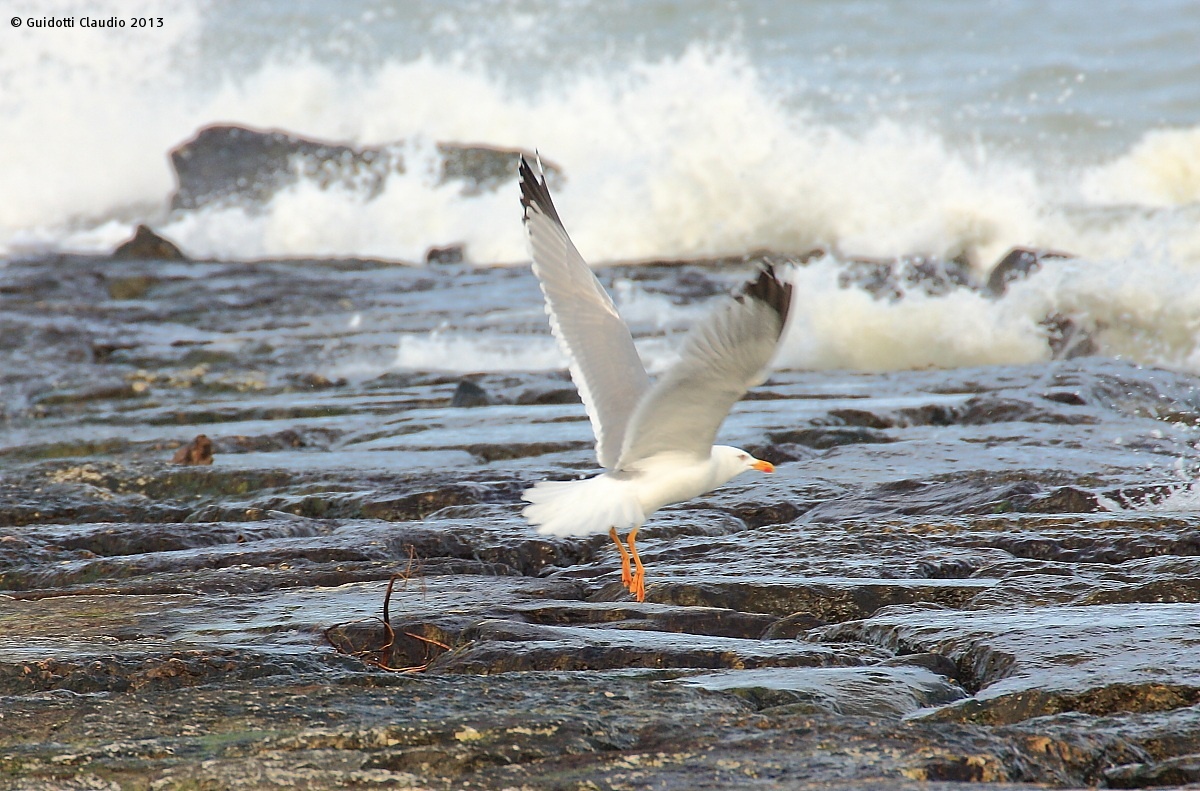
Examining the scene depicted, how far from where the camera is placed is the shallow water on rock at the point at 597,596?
2.47m

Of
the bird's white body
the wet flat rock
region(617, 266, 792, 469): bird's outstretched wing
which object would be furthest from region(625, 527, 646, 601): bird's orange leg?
the wet flat rock

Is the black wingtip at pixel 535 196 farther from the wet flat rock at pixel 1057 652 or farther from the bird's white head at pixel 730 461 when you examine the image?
the wet flat rock at pixel 1057 652

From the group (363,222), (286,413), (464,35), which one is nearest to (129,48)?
(464,35)

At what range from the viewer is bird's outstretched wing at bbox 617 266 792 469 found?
3635 millimetres

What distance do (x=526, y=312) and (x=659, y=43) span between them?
19098 mm

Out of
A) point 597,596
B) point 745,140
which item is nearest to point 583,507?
point 597,596

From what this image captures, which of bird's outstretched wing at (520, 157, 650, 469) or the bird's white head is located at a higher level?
bird's outstretched wing at (520, 157, 650, 469)

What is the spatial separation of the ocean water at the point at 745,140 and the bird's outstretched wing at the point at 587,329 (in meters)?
5.89

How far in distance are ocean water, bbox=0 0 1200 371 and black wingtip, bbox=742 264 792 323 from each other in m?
7.27

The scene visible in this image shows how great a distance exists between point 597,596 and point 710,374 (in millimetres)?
746

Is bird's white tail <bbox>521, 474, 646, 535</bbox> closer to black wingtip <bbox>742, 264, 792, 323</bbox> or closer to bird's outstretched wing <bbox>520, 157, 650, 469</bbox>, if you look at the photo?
bird's outstretched wing <bbox>520, 157, 650, 469</bbox>

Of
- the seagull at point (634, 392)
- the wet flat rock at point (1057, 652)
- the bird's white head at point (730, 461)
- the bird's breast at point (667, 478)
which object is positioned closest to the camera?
the wet flat rock at point (1057, 652)

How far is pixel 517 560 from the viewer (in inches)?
184

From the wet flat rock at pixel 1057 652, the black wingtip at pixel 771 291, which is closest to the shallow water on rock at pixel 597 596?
the wet flat rock at pixel 1057 652
